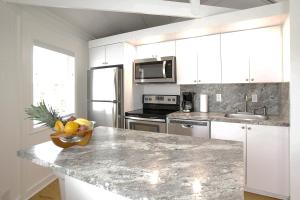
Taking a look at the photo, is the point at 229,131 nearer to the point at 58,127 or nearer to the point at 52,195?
the point at 58,127

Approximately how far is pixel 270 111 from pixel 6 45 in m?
3.29

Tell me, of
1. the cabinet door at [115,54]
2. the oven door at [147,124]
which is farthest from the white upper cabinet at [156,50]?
the oven door at [147,124]

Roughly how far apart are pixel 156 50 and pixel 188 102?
98 cm

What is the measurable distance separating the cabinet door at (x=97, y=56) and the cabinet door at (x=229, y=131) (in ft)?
6.74

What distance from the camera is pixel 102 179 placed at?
758 millimetres

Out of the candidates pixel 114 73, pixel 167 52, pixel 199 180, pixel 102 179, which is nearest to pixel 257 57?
pixel 167 52

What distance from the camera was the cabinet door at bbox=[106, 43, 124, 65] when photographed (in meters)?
2.98

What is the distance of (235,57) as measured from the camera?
246 cm

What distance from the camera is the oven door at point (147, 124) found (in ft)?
8.64

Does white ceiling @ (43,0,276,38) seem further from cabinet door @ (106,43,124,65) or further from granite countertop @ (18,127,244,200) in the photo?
granite countertop @ (18,127,244,200)

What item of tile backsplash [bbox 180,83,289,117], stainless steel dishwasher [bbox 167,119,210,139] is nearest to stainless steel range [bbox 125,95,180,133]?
stainless steel dishwasher [bbox 167,119,210,139]

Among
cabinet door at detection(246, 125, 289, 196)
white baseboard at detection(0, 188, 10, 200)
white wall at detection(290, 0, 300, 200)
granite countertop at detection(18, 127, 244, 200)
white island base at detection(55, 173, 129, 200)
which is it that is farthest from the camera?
cabinet door at detection(246, 125, 289, 196)

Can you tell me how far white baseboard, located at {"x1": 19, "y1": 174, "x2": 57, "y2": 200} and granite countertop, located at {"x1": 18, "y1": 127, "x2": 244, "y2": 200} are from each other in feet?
5.02

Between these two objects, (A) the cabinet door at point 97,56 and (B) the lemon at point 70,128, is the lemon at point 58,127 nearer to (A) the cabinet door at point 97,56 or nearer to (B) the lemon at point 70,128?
(B) the lemon at point 70,128
